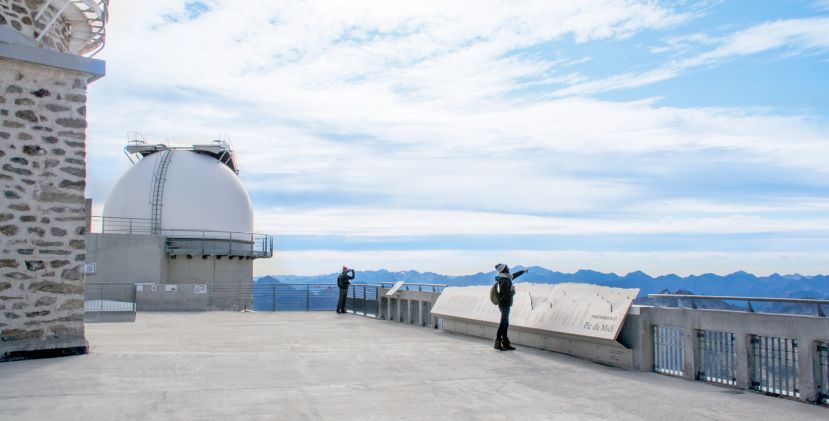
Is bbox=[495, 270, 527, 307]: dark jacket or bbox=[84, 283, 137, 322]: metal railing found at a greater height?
bbox=[495, 270, 527, 307]: dark jacket

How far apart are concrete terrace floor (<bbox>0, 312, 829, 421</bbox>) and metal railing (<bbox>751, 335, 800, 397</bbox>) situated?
0.76 ft

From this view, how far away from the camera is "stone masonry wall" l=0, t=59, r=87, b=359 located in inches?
407

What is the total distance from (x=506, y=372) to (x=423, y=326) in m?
8.86

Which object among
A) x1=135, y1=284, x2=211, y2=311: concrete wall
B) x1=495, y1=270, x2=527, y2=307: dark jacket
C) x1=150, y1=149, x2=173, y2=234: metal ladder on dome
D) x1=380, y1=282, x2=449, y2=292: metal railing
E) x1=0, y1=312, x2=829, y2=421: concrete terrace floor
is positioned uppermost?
x1=150, y1=149, x2=173, y2=234: metal ladder on dome

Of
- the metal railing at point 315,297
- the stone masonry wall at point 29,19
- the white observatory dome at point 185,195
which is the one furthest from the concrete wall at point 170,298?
the stone masonry wall at point 29,19

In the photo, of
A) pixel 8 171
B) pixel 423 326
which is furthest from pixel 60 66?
pixel 423 326

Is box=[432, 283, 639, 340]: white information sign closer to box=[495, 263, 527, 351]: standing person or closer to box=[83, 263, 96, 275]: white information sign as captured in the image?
box=[495, 263, 527, 351]: standing person

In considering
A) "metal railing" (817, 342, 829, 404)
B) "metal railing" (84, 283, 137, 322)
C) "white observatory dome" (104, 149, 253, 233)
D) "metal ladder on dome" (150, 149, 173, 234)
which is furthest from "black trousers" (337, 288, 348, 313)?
"metal railing" (817, 342, 829, 404)

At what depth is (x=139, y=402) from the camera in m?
7.27

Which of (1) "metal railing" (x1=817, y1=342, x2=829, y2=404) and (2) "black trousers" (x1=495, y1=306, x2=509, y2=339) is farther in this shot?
(2) "black trousers" (x1=495, y1=306, x2=509, y2=339)

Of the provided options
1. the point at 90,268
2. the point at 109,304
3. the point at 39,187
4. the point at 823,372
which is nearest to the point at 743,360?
the point at 823,372

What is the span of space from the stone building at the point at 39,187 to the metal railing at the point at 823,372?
35.1ft

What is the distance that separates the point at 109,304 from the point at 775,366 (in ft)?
72.3

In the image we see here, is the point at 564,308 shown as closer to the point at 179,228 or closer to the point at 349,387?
the point at 349,387
